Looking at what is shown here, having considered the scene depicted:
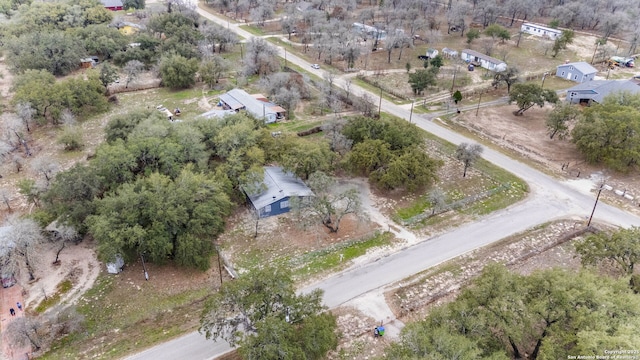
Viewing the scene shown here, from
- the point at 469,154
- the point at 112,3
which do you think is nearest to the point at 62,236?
the point at 469,154

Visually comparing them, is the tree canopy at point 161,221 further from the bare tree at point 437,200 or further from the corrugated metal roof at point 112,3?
the corrugated metal roof at point 112,3

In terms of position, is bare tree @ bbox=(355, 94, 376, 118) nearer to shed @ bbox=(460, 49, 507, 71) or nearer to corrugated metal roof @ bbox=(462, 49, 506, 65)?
shed @ bbox=(460, 49, 507, 71)

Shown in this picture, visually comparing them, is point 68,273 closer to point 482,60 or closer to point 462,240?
point 462,240

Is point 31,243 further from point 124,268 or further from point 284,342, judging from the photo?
point 284,342

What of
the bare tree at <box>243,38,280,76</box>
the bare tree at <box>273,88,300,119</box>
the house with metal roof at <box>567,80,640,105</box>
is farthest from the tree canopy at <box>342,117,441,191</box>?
the house with metal roof at <box>567,80,640,105</box>

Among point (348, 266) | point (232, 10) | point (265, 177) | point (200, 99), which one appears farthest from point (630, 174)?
point (232, 10)

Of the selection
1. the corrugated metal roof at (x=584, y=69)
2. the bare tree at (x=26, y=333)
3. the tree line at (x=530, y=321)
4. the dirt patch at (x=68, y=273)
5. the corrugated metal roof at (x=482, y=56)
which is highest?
the corrugated metal roof at (x=584, y=69)

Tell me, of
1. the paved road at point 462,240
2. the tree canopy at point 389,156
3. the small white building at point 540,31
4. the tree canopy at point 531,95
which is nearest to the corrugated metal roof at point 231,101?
the tree canopy at point 389,156
